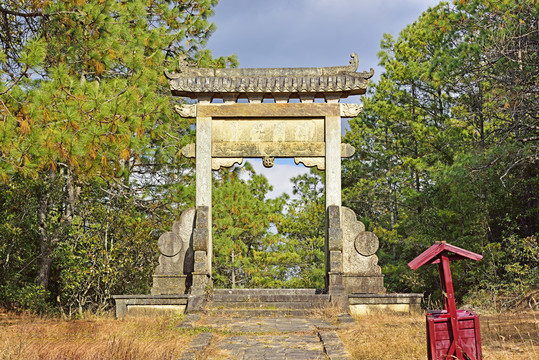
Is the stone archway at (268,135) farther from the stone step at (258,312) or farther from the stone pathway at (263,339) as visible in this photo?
the stone pathway at (263,339)

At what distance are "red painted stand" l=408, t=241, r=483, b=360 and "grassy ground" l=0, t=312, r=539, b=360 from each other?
1.98ft

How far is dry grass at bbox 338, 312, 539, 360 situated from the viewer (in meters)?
6.06

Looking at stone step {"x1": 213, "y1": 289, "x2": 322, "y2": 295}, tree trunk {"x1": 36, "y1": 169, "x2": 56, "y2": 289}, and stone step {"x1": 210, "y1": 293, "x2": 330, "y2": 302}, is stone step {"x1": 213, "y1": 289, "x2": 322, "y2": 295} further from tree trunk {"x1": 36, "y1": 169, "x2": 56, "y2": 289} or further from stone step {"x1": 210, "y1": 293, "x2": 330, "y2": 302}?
tree trunk {"x1": 36, "y1": 169, "x2": 56, "y2": 289}

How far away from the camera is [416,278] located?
58.5 feet

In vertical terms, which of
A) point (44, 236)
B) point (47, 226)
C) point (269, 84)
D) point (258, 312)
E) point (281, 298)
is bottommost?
point (258, 312)

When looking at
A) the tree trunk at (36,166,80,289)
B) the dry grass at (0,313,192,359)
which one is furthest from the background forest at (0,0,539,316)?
the dry grass at (0,313,192,359)

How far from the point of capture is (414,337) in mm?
7156

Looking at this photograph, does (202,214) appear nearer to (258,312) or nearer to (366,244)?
(258,312)

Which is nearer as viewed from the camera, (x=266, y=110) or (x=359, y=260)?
(x=359, y=260)

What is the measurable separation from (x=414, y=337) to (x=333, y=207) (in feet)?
13.6

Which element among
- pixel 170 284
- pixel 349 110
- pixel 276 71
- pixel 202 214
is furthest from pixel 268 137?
pixel 170 284

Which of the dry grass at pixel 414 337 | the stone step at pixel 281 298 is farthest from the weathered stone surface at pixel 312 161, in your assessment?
the dry grass at pixel 414 337

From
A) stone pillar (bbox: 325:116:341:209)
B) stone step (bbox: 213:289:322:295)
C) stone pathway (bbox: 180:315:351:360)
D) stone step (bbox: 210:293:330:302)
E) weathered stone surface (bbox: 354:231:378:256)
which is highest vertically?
stone pillar (bbox: 325:116:341:209)

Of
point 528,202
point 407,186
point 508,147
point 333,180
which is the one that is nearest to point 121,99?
point 333,180
